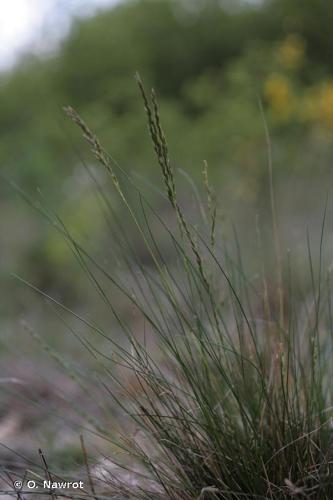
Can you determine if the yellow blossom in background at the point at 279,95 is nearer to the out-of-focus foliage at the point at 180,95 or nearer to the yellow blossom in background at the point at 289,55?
the out-of-focus foliage at the point at 180,95

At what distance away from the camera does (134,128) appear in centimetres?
788

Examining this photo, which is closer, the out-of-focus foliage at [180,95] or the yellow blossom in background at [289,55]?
the out-of-focus foliage at [180,95]

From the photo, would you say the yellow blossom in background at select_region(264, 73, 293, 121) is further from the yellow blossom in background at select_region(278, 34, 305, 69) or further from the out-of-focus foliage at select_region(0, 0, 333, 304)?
the yellow blossom in background at select_region(278, 34, 305, 69)

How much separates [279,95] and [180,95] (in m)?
4.68

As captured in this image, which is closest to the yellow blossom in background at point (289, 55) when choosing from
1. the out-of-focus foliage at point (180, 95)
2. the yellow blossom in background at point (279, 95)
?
the out-of-focus foliage at point (180, 95)

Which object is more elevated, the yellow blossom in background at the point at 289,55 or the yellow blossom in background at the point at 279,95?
the yellow blossom in background at the point at 289,55

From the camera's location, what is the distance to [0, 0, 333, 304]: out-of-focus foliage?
23.7ft

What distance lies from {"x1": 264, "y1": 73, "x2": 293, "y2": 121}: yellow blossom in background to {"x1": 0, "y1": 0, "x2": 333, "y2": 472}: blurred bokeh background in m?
0.02

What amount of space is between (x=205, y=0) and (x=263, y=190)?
248 inches

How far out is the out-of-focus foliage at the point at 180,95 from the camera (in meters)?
7.23

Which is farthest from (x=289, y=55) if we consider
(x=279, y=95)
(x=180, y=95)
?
(x=180, y=95)

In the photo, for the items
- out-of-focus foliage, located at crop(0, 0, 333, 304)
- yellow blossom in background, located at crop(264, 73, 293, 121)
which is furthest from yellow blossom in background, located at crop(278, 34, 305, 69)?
yellow blossom in background, located at crop(264, 73, 293, 121)

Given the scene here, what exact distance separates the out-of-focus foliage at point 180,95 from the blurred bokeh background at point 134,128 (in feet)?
0.07

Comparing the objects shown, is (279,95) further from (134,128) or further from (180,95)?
(180,95)
